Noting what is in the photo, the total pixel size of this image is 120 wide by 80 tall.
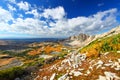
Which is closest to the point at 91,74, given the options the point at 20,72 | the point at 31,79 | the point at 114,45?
the point at 114,45

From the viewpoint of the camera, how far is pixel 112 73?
1703 centimetres

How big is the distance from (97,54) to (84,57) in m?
2.75

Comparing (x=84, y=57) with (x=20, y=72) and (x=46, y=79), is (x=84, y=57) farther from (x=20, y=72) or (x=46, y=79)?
(x=20, y=72)

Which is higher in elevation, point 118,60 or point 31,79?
point 118,60

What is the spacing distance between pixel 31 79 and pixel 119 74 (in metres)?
16.9

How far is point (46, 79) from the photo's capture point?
23.6 metres

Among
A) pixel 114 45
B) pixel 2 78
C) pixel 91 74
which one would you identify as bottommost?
pixel 2 78

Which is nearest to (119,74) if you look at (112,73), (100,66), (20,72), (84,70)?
(112,73)

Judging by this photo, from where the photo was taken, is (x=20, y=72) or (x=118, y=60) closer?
(x=118, y=60)

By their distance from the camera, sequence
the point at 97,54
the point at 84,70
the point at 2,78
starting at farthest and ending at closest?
the point at 2,78
the point at 97,54
the point at 84,70

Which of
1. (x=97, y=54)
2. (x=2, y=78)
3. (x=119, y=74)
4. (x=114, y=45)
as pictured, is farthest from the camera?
(x=2, y=78)

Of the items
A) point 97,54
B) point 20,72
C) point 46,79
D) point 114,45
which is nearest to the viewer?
point 46,79

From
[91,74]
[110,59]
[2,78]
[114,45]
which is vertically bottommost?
[2,78]

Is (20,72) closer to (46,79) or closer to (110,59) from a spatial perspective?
(46,79)
